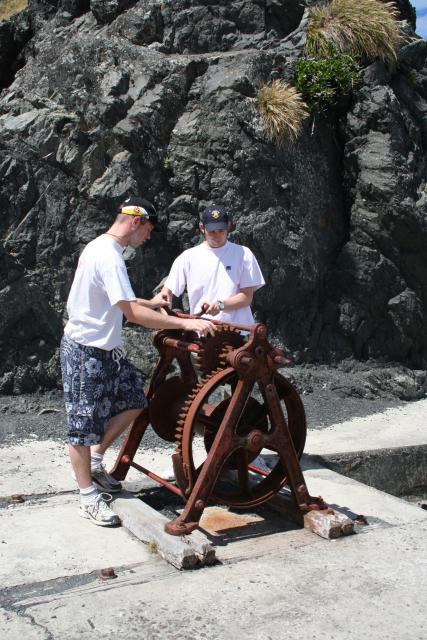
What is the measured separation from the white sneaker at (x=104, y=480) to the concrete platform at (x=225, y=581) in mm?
240

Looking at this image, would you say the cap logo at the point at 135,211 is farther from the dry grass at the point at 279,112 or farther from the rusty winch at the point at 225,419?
the dry grass at the point at 279,112

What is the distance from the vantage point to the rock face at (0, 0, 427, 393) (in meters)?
9.09

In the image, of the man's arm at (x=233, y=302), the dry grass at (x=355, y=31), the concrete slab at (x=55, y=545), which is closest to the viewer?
the concrete slab at (x=55, y=545)

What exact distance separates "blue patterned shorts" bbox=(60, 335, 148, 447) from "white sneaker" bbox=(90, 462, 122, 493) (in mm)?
398

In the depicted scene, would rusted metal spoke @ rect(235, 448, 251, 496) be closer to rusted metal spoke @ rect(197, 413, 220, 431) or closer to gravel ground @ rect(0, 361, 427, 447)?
rusted metal spoke @ rect(197, 413, 220, 431)

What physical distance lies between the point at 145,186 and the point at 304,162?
7.17 feet

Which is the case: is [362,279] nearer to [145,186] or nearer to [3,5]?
[145,186]

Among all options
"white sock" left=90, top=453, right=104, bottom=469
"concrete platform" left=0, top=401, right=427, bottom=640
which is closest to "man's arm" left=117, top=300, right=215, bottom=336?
"white sock" left=90, top=453, right=104, bottom=469

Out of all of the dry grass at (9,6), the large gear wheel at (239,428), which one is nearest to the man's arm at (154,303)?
the large gear wheel at (239,428)

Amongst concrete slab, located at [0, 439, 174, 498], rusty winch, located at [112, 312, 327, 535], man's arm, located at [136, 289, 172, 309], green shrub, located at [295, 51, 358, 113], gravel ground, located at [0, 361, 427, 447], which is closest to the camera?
rusty winch, located at [112, 312, 327, 535]

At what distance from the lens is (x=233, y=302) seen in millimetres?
5496

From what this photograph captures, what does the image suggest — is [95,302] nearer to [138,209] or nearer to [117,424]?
[138,209]

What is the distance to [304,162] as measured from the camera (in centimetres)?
1019

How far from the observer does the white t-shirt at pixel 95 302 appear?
4.67 metres
